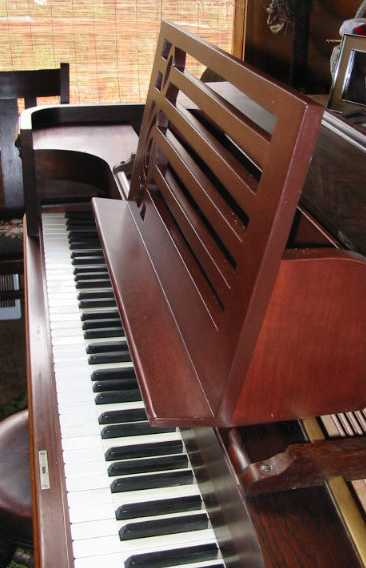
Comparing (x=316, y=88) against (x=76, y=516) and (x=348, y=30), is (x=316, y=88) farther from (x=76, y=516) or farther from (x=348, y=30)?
(x=76, y=516)

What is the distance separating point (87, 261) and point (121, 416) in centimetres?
79

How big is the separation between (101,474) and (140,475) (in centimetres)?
8

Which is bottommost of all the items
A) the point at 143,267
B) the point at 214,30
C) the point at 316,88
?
the point at 143,267

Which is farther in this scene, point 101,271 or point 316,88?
point 316,88

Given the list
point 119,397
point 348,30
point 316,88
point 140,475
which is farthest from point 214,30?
point 140,475

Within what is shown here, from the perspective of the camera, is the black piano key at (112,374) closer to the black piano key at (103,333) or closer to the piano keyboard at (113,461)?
the piano keyboard at (113,461)

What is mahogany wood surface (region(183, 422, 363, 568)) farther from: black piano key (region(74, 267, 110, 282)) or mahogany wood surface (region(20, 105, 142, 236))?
mahogany wood surface (region(20, 105, 142, 236))

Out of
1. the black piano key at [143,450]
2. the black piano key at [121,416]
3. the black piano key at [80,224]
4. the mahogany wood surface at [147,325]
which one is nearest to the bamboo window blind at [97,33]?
the black piano key at [80,224]

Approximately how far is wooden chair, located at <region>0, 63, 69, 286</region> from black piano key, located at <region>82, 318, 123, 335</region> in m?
1.45

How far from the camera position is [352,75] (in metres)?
1.66

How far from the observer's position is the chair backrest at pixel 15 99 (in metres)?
3.30

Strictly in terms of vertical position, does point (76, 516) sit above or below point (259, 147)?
below

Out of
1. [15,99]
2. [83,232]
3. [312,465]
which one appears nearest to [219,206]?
[312,465]

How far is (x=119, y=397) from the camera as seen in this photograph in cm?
159
